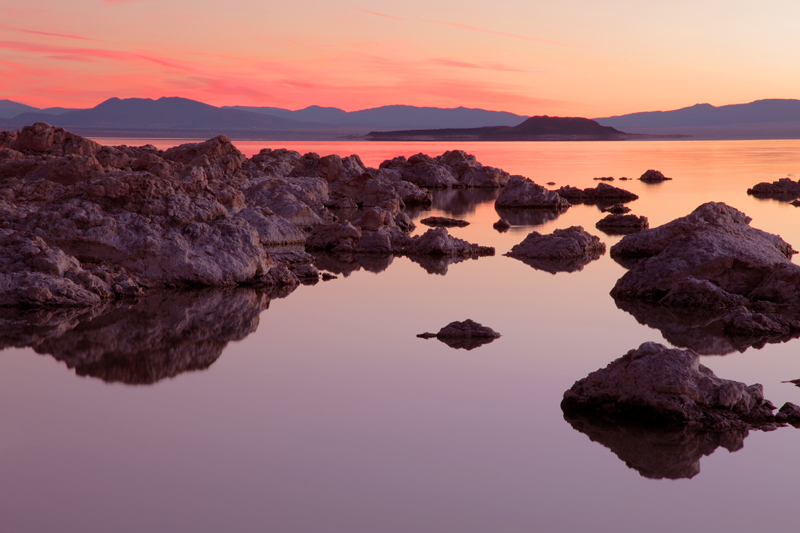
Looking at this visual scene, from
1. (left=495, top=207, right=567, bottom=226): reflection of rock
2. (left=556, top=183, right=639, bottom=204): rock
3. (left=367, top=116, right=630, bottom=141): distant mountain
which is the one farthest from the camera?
(left=367, top=116, right=630, bottom=141): distant mountain

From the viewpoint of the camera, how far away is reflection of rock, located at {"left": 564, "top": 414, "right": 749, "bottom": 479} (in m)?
4.69

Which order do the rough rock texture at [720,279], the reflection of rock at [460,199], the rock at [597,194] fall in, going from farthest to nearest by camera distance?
the rock at [597,194]
the reflection of rock at [460,199]
the rough rock texture at [720,279]

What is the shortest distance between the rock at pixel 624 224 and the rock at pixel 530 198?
5121mm

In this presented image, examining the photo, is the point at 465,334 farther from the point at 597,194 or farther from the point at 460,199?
the point at 597,194

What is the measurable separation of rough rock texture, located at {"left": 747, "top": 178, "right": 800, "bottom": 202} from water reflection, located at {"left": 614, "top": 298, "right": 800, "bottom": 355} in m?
18.0

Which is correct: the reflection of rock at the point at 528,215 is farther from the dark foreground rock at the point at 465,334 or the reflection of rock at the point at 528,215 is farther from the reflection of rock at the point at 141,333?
the dark foreground rock at the point at 465,334

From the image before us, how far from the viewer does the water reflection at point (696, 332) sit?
741cm

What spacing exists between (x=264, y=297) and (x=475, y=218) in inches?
407

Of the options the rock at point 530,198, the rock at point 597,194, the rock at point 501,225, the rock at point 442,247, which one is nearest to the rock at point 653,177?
the rock at point 597,194

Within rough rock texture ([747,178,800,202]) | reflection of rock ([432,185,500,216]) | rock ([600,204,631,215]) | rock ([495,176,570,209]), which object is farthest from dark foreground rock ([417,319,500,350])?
rough rock texture ([747,178,800,202])

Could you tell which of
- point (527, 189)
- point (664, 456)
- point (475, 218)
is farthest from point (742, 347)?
point (527, 189)

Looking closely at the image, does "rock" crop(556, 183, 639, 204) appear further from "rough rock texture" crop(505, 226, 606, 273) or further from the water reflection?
the water reflection

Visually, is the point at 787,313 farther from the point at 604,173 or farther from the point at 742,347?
the point at 604,173

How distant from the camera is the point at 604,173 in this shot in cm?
3728
